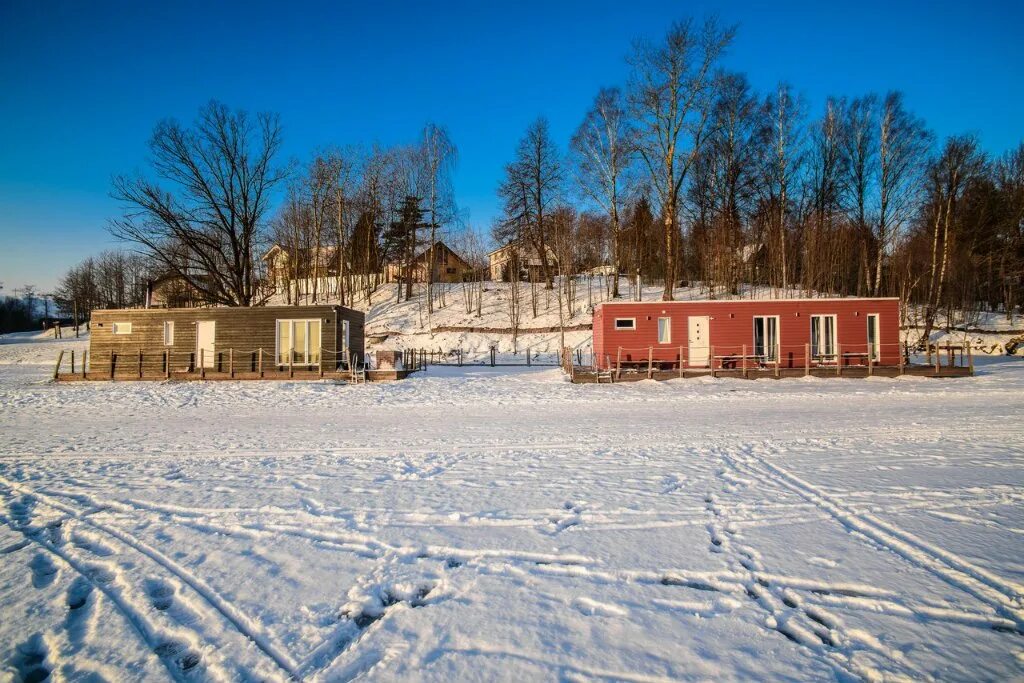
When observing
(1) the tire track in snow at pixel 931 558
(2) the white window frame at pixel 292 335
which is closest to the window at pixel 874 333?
(1) the tire track in snow at pixel 931 558

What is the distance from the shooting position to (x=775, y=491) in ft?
16.9

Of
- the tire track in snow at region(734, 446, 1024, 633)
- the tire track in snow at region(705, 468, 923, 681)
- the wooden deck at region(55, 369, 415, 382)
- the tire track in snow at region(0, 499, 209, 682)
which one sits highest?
the wooden deck at region(55, 369, 415, 382)

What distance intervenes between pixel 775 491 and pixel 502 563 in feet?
10.9

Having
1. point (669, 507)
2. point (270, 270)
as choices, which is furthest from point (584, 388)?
point (270, 270)

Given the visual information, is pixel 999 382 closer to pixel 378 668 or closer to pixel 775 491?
pixel 775 491

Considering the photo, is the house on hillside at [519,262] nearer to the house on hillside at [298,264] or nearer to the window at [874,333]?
the house on hillside at [298,264]

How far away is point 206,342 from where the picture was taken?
70.6 ft

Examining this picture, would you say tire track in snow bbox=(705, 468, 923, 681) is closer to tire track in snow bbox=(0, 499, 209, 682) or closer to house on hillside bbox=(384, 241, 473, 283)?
tire track in snow bbox=(0, 499, 209, 682)

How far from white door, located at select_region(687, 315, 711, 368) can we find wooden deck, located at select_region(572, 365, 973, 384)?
154cm

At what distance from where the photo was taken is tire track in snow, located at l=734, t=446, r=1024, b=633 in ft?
9.80

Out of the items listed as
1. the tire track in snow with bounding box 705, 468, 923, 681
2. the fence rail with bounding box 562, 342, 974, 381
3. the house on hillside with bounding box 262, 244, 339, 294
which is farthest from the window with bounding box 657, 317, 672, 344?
the house on hillside with bounding box 262, 244, 339, 294

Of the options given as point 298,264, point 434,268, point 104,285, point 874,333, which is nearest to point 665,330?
point 874,333

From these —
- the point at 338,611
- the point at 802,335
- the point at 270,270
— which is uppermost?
the point at 270,270

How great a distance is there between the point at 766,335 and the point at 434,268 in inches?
1211
